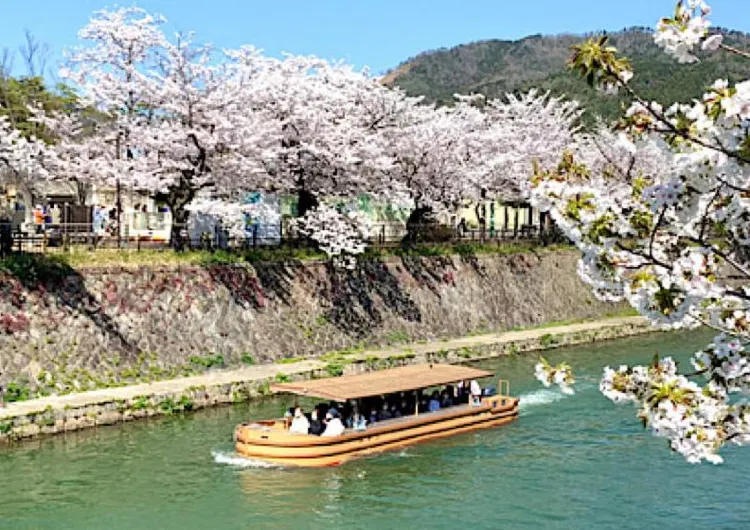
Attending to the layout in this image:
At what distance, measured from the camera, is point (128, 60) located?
29281 mm

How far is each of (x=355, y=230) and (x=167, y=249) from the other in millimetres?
7268

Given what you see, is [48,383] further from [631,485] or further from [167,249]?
[631,485]

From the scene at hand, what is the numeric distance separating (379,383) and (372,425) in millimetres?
1381

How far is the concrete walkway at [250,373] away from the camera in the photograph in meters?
22.6

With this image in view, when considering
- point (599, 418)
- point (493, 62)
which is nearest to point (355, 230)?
point (599, 418)

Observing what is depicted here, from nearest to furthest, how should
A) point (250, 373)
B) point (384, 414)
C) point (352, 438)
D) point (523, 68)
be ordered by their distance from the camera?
point (352, 438) < point (384, 414) < point (250, 373) < point (523, 68)

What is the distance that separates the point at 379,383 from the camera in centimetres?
2262

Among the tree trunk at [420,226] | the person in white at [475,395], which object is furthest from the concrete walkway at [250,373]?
the tree trunk at [420,226]

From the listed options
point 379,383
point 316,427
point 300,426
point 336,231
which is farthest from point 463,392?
point 336,231

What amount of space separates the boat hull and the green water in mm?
304

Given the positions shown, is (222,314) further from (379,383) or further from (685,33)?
(685,33)

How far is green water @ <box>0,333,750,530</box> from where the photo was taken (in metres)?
16.7

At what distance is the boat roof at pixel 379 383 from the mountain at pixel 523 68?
293 ft

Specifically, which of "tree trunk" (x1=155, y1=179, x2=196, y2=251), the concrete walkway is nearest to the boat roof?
the concrete walkway
